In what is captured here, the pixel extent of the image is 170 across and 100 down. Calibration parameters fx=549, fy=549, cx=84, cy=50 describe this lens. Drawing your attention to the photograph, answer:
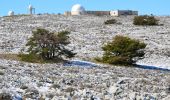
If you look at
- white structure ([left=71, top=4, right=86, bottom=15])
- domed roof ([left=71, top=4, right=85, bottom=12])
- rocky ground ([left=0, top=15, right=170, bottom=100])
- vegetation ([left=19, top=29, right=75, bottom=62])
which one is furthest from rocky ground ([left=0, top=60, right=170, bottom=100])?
domed roof ([left=71, top=4, right=85, bottom=12])

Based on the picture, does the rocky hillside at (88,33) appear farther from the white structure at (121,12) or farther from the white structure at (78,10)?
the white structure at (121,12)

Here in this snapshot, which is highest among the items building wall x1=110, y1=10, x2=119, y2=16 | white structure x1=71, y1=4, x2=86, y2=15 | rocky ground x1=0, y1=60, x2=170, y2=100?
white structure x1=71, y1=4, x2=86, y2=15

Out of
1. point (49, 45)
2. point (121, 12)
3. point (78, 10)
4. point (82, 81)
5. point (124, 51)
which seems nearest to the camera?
point (82, 81)

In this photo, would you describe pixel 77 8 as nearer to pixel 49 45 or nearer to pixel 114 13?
pixel 114 13

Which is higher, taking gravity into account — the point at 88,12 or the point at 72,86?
the point at 88,12

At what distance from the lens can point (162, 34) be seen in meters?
53.8

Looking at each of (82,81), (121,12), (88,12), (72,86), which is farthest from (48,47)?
(121,12)

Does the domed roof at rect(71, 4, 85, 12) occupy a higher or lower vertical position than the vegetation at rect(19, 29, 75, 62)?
higher

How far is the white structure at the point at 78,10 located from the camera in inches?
3190

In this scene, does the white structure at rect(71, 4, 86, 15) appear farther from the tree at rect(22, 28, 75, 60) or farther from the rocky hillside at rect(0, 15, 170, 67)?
the tree at rect(22, 28, 75, 60)

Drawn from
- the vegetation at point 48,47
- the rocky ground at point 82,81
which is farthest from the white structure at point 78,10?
the vegetation at point 48,47

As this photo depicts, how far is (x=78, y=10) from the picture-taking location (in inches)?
3236

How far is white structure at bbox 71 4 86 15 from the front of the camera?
81037 mm

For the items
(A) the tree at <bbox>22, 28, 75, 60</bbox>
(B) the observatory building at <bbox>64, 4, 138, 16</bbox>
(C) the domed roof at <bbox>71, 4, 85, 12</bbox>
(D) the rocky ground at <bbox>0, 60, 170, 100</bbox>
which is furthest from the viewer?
(C) the domed roof at <bbox>71, 4, 85, 12</bbox>
